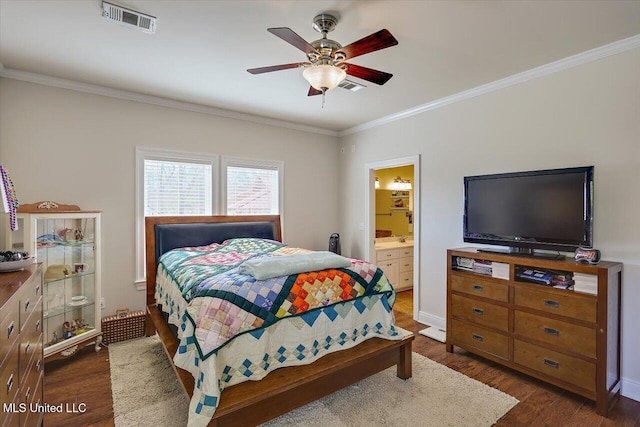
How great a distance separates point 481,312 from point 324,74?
8.41 feet

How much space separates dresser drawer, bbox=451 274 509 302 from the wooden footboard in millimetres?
871

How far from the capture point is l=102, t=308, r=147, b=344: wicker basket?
3.31 m

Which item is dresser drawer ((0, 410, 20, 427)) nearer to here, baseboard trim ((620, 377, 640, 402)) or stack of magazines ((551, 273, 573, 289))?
stack of magazines ((551, 273, 573, 289))

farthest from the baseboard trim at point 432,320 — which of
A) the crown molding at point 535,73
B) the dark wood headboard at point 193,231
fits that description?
the crown molding at point 535,73

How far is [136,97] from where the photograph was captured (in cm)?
363

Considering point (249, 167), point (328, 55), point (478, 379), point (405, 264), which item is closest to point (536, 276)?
point (478, 379)

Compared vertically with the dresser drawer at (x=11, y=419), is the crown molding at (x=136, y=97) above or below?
above

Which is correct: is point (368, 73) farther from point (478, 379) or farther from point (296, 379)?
point (478, 379)

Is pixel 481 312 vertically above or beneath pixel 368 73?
beneath

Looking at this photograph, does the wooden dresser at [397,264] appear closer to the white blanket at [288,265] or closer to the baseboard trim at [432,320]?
the baseboard trim at [432,320]

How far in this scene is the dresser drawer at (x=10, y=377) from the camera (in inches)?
46.1

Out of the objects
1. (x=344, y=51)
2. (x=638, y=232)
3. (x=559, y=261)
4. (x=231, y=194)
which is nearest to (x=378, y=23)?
(x=344, y=51)

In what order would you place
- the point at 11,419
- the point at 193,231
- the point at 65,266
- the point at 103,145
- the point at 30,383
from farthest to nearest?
the point at 193,231 → the point at 103,145 → the point at 65,266 → the point at 30,383 → the point at 11,419

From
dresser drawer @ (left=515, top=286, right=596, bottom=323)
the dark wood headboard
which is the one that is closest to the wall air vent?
the dark wood headboard
